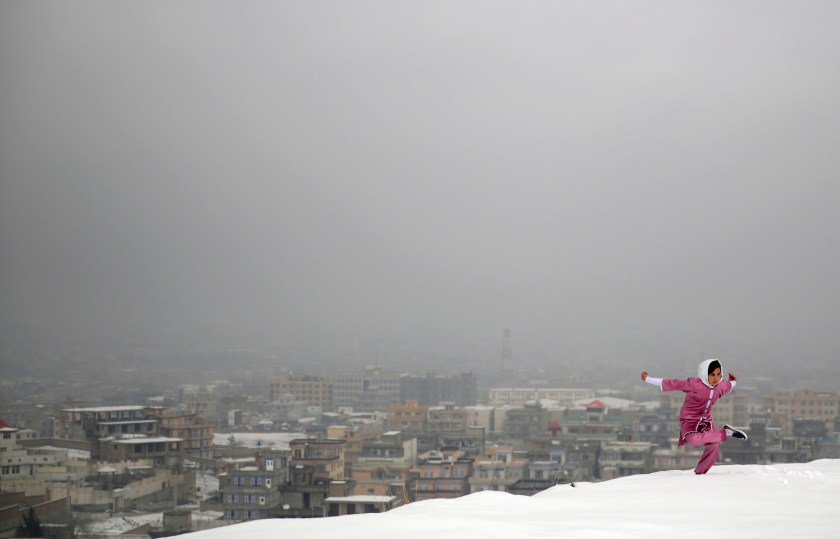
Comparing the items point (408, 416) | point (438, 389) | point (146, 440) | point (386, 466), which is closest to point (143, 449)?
point (146, 440)

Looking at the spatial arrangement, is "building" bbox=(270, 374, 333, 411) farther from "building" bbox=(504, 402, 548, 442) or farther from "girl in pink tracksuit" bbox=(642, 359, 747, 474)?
"girl in pink tracksuit" bbox=(642, 359, 747, 474)

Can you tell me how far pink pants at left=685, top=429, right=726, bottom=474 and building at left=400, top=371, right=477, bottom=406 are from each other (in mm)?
18205

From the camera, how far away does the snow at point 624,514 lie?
1841 mm

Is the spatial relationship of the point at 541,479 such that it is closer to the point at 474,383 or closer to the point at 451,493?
the point at 451,493

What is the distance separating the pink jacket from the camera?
9.43 ft

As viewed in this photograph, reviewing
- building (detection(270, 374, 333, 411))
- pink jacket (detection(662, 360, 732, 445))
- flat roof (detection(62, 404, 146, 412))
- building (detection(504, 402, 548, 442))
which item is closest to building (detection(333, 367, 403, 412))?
building (detection(270, 374, 333, 411))

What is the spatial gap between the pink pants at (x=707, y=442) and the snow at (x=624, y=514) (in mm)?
95

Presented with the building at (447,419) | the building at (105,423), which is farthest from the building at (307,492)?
the building at (447,419)

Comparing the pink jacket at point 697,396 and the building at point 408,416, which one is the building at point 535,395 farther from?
the pink jacket at point 697,396

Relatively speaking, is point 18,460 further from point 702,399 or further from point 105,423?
point 702,399

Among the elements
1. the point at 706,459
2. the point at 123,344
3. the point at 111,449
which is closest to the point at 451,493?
the point at 111,449

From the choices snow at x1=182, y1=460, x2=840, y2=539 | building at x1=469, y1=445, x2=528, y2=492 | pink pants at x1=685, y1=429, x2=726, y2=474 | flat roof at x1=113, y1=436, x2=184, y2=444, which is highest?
pink pants at x1=685, y1=429, x2=726, y2=474

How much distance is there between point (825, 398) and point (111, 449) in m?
15.1

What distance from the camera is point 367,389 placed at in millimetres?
21906
